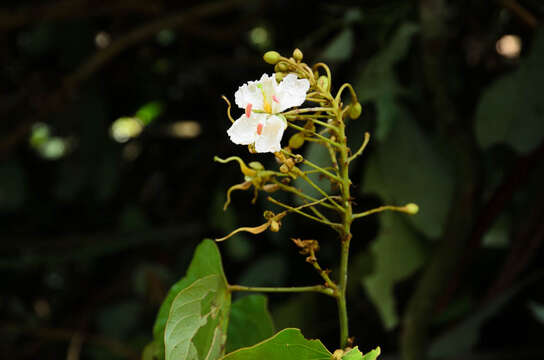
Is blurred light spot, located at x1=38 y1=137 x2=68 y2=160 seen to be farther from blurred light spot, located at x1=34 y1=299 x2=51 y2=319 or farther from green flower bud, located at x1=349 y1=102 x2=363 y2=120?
green flower bud, located at x1=349 y1=102 x2=363 y2=120

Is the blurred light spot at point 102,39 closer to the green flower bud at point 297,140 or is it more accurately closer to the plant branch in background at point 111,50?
the plant branch in background at point 111,50

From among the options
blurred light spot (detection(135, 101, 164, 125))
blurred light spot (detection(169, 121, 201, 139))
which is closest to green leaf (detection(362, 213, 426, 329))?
blurred light spot (detection(169, 121, 201, 139))

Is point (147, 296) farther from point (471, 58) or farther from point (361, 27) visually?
point (471, 58)

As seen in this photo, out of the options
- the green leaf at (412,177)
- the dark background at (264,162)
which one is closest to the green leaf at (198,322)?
the dark background at (264,162)

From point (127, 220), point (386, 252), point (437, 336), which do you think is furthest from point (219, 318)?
point (127, 220)

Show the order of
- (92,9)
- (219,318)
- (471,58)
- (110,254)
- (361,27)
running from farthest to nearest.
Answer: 1. (110,254)
2. (92,9)
3. (471,58)
4. (361,27)
5. (219,318)

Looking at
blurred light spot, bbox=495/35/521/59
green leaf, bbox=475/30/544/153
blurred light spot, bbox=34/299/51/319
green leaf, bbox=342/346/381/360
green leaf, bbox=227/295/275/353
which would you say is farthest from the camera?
blurred light spot, bbox=34/299/51/319
